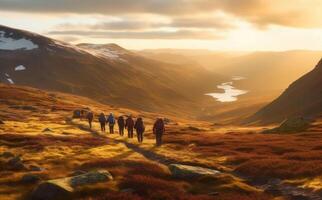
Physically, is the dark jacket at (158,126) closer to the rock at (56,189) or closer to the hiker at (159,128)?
the hiker at (159,128)

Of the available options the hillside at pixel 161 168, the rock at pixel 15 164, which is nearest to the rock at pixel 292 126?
the hillside at pixel 161 168

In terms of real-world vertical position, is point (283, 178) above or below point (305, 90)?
below

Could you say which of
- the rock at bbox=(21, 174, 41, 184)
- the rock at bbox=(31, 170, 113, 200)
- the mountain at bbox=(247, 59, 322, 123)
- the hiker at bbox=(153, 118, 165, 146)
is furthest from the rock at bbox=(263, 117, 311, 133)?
the mountain at bbox=(247, 59, 322, 123)

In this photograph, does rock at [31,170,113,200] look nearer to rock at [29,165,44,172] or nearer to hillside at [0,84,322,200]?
hillside at [0,84,322,200]

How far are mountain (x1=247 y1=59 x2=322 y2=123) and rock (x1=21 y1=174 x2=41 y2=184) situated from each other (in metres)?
121

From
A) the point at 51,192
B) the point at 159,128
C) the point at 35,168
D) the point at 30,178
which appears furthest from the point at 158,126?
the point at 51,192

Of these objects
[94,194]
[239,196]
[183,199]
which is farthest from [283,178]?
[94,194]

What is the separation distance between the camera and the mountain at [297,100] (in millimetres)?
152500

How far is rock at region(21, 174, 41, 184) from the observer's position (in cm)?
→ 3091

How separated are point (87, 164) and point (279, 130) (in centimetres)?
4770

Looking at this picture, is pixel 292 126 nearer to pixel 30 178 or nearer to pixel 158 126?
pixel 158 126

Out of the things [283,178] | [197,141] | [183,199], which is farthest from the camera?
[197,141]

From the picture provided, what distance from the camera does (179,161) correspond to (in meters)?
42.0

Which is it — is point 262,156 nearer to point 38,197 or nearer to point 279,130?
point 38,197
